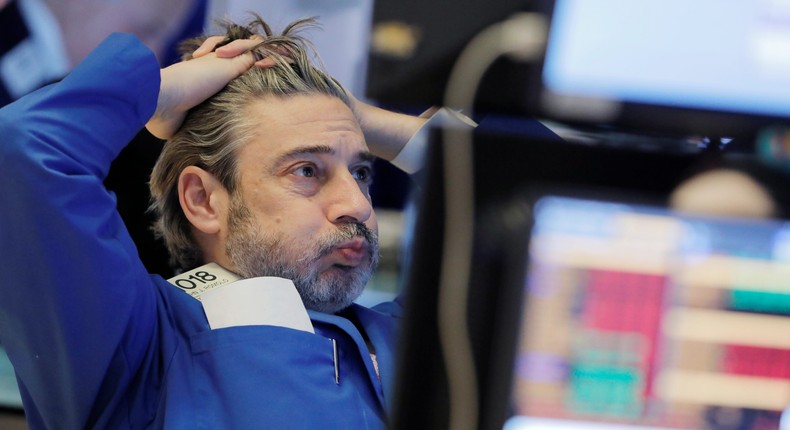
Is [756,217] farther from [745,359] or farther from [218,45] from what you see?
[218,45]

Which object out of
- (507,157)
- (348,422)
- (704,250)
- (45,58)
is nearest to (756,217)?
(704,250)

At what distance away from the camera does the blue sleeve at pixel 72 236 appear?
3.44 feet

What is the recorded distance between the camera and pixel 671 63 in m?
0.52

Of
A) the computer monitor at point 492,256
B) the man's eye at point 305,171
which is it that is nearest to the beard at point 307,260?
the man's eye at point 305,171

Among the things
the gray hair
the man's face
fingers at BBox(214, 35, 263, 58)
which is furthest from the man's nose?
fingers at BBox(214, 35, 263, 58)

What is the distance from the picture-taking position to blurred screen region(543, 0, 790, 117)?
1.66 ft

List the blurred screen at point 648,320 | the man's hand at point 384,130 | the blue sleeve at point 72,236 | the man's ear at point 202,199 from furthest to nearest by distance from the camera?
the man's hand at point 384,130
the man's ear at point 202,199
the blue sleeve at point 72,236
the blurred screen at point 648,320

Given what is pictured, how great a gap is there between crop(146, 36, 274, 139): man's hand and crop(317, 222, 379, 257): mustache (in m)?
0.34

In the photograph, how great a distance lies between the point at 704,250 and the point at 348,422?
77 cm

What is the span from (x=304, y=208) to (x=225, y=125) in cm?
24

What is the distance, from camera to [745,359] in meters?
0.51

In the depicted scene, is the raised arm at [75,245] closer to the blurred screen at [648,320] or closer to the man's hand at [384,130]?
the man's hand at [384,130]

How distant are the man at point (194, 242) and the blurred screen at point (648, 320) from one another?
27.5 inches

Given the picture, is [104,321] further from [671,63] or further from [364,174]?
[671,63]
